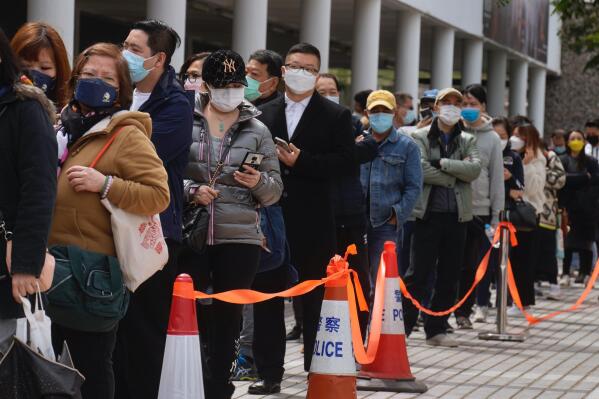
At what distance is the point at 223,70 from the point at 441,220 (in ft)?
14.2

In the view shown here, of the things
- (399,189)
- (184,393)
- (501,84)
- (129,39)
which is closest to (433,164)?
(399,189)

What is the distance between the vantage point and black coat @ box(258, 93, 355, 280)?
8914mm

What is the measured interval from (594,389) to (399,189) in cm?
249

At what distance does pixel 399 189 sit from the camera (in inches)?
437

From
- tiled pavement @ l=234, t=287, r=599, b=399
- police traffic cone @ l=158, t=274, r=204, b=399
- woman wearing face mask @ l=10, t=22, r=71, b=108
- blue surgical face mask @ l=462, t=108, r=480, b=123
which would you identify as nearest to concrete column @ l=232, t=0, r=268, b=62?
tiled pavement @ l=234, t=287, r=599, b=399

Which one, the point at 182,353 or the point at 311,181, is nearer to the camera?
the point at 182,353

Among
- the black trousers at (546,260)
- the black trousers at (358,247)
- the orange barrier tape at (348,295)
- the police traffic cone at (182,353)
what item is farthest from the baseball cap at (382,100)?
the black trousers at (546,260)

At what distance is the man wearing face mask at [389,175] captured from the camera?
11.0m

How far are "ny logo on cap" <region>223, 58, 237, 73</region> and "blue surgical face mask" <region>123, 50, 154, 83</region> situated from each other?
0.93 m

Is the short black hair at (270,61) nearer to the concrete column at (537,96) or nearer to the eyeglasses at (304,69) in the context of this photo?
the eyeglasses at (304,69)

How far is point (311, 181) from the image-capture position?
8.94 m

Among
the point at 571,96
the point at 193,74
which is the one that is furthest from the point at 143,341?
the point at 571,96

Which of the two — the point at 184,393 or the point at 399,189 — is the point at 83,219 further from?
the point at 399,189

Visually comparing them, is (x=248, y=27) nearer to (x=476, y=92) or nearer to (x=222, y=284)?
(x=476, y=92)
